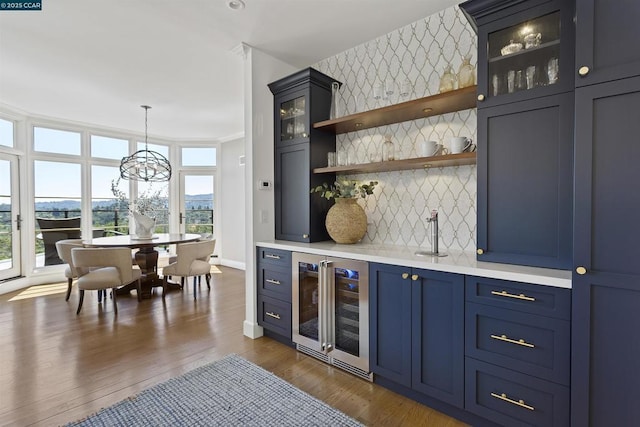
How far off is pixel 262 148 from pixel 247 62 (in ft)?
2.82

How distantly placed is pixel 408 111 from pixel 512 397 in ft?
6.52

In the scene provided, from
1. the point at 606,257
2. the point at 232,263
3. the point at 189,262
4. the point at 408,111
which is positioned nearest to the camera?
the point at 606,257

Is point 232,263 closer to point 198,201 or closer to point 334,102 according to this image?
point 198,201

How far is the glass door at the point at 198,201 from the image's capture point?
708cm

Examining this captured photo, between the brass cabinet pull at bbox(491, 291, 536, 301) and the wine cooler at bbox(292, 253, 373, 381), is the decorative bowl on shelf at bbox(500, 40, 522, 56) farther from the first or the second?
the wine cooler at bbox(292, 253, 373, 381)

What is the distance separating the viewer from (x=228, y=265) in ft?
22.2

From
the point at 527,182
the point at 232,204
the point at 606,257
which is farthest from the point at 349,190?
the point at 232,204

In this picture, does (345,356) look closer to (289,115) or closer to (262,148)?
(262,148)

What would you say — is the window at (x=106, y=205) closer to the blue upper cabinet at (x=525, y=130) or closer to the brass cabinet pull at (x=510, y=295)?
the blue upper cabinet at (x=525, y=130)

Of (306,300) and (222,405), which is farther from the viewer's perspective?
(306,300)

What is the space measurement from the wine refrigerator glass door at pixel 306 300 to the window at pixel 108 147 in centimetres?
546

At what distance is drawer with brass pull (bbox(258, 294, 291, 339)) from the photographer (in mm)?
2852

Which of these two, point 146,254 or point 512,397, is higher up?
point 146,254

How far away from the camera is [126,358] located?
106 inches
